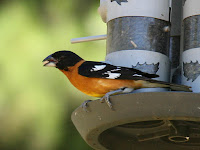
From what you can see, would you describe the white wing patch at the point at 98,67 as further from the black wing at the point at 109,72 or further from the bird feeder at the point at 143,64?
the bird feeder at the point at 143,64

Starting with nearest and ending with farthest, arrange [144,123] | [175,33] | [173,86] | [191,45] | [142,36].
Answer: [173,86]
[144,123]
[191,45]
[142,36]
[175,33]

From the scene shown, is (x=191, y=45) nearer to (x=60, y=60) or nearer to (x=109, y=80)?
(x=109, y=80)

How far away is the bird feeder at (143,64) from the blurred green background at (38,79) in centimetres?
145

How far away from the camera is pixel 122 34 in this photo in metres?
4.99

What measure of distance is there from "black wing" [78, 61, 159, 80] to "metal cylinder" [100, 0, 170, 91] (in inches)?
8.9

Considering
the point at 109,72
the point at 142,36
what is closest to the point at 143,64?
the point at 142,36

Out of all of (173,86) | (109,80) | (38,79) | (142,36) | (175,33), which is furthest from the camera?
(38,79)

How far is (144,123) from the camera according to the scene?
4691mm

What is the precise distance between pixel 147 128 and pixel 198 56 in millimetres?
623

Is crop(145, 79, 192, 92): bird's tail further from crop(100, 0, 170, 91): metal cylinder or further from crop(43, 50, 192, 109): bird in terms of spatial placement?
crop(100, 0, 170, 91): metal cylinder

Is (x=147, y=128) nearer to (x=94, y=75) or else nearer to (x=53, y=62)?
(x=94, y=75)

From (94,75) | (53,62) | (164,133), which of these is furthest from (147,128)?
(53,62)

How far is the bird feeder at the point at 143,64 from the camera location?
4304 millimetres

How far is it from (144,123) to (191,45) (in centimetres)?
66
